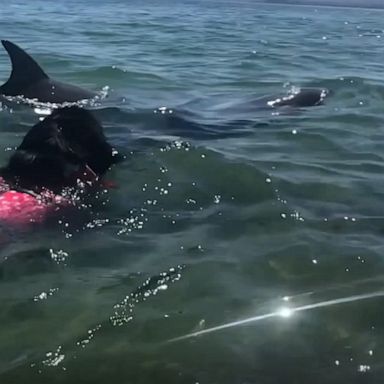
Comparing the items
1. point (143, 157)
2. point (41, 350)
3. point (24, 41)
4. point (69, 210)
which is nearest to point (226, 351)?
point (41, 350)

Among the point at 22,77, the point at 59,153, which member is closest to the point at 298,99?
the point at 22,77

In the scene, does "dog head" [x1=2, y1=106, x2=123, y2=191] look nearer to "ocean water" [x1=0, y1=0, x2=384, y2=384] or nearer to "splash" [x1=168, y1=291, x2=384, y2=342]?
"ocean water" [x1=0, y1=0, x2=384, y2=384]

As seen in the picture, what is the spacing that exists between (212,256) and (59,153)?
1.63m

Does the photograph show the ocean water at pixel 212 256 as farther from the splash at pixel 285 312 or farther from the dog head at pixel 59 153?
the dog head at pixel 59 153

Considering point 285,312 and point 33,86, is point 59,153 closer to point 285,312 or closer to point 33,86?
point 285,312

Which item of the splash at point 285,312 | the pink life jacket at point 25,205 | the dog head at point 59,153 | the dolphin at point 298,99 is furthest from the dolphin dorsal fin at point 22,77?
the splash at point 285,312

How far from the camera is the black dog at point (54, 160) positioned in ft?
17.5

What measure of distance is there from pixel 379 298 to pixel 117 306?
1.49m

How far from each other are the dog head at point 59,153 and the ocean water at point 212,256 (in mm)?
326

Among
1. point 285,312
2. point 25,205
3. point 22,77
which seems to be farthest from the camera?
point 22,77

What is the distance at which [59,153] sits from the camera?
5.57 metres

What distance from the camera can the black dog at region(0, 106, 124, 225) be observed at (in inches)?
210

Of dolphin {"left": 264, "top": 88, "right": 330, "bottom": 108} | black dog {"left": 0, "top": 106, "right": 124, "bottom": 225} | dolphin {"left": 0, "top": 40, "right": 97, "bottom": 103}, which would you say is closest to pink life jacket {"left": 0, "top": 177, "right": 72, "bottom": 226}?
black dog {"left": 0, "top": 106, "right": 124, "bottom": 225}

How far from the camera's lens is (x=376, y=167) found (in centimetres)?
667
